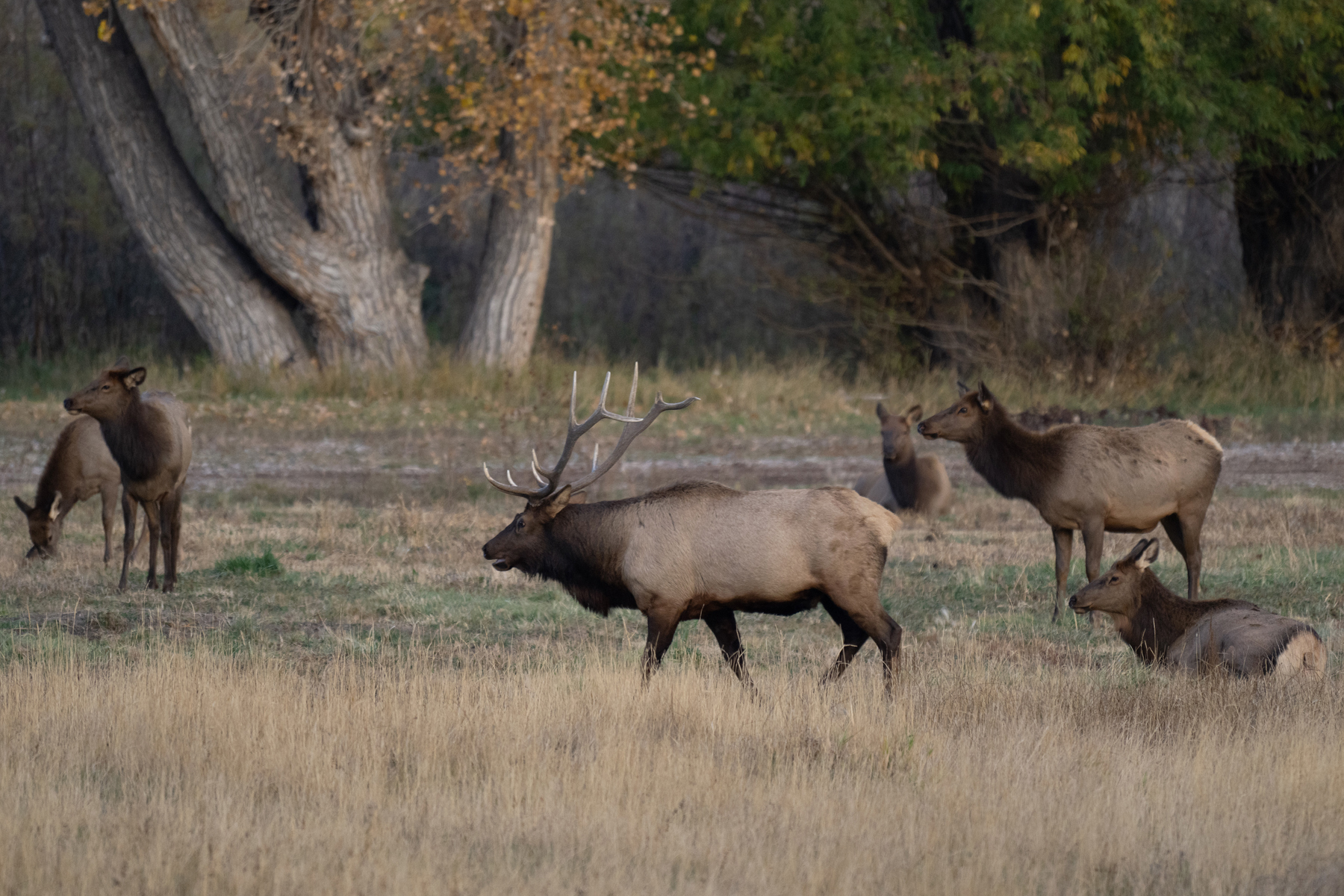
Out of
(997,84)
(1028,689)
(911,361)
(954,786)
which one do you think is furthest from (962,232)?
(954,786)

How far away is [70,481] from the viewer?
12125mm

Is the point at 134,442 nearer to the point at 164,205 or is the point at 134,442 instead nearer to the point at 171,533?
the point at 171,533

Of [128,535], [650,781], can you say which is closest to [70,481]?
[128,535]

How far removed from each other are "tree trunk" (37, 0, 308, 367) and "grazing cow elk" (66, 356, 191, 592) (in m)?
11.8

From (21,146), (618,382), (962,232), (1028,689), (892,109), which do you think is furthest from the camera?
(21,146)

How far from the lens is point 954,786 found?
19.0 feet

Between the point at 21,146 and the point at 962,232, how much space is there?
1586 cm

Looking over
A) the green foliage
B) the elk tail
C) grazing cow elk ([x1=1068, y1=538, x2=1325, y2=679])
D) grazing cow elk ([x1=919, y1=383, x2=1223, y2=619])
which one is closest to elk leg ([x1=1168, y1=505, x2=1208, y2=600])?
grazing cow elk ([x1=919, y1=383, x2=1223, y2=619])

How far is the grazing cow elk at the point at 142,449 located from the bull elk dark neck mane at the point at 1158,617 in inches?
237

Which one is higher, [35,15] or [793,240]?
[35,15]

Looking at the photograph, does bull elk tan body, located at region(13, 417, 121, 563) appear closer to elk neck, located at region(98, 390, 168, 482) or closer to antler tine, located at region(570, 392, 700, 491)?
elk neck, located at region(98, 390, 168, 482)

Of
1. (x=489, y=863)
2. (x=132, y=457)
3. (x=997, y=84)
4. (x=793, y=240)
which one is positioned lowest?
(x=489, y=863)

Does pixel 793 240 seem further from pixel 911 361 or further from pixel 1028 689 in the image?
pixel 1028 689

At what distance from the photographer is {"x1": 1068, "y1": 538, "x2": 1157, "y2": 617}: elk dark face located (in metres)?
8.53
